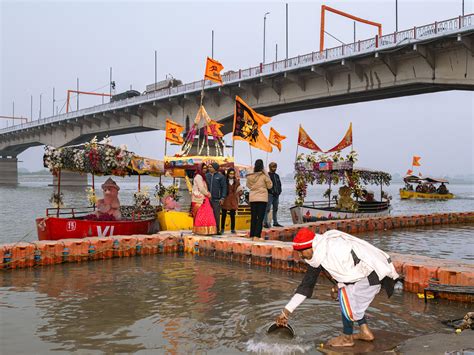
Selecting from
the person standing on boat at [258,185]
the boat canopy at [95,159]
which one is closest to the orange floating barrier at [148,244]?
the boat canopy at [95,159]

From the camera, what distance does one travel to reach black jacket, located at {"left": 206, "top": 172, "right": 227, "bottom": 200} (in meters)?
12.9

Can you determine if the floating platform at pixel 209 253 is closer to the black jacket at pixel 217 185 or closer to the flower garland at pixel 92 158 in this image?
the black jacket at pixel 217 185

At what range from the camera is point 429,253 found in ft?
44.5

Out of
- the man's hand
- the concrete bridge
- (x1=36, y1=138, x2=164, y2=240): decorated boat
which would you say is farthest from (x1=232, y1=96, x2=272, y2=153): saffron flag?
the concrete bridge

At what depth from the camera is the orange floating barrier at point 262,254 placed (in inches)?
428

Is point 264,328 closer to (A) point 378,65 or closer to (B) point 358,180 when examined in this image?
(B) point 358,180

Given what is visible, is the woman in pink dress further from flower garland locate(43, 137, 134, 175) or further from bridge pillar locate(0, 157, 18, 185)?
bridge pillar locate(0, 157, 18, 185)

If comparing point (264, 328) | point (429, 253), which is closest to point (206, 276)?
point (264, 328)

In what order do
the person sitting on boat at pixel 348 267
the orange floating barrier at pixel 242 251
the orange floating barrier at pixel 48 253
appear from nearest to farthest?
1. the person sitting on boat at pixel 348 267
2. the orange floating barrier at pixel 48 253
3. the orange floating barrier at pixel 242 251

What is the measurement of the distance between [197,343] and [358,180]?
18.2 metres

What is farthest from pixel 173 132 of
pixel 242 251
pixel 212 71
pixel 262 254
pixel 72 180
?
pixel 72 180

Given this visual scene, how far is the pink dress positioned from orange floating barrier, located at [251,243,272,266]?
227cm

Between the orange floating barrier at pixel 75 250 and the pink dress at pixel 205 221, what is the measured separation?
310 centimetres

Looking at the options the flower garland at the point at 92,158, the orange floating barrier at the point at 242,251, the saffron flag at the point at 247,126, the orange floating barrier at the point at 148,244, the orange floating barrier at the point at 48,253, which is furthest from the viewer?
the saffron flag at the point at 247,126
